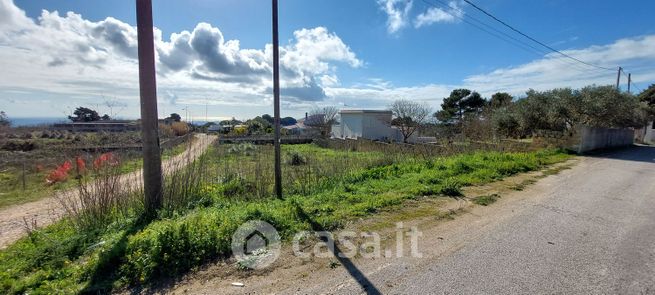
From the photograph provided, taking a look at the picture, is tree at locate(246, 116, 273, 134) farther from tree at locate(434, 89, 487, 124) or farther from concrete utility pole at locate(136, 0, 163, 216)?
concrete utility pole at locate(136, 0, 163, 216)

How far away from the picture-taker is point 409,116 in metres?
30.9

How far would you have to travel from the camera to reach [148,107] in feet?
15.2

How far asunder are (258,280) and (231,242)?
88 cm

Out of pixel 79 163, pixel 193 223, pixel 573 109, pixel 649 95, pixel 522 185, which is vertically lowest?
pixel 522 185

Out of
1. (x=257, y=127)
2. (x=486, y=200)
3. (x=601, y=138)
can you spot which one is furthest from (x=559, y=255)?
(x=257, y=127)

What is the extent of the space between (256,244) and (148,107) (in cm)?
289

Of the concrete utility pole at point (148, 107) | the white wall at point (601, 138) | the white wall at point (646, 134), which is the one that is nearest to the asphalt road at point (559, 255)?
the concrete utility pole at point (148, 107)

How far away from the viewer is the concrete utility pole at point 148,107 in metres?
4.53

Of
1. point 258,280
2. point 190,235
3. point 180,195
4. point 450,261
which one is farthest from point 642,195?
point 180,195

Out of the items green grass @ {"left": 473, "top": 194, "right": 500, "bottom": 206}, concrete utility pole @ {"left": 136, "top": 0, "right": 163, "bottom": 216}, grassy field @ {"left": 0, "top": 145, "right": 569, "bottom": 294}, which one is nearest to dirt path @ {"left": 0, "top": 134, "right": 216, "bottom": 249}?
concrete utility pole @ {"left": 136, "top": 0, "right": 163, "bottom": 216}

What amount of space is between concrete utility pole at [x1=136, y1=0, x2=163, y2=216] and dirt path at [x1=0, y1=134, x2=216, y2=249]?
0.34 m

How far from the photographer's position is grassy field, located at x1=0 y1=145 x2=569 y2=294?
9.78 ft

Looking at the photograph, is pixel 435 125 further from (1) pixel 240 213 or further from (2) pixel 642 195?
(1) pixel 240 213

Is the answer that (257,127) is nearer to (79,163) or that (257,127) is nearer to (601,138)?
(601,138)
